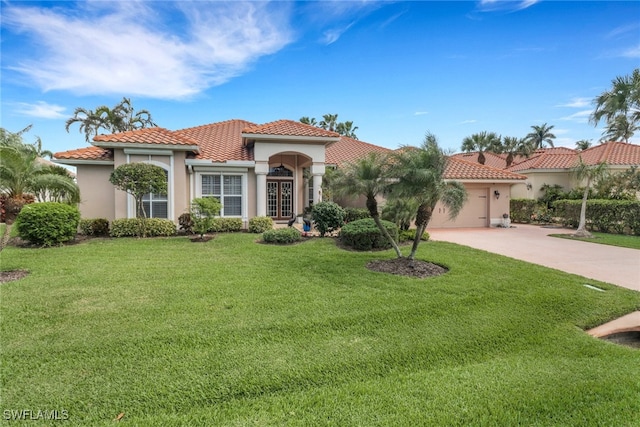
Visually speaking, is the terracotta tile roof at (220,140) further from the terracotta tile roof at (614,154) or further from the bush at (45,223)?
the terracotta tile roof at (614,154)

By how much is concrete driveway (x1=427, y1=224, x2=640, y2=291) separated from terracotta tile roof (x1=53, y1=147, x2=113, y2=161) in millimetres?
16513

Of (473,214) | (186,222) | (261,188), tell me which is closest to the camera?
(186,222)

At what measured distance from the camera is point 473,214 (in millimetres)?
20703

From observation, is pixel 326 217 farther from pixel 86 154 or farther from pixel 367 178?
pixel 86 154

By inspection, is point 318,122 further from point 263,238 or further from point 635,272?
point 635,272

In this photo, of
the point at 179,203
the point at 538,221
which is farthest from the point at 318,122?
the point at 179,203

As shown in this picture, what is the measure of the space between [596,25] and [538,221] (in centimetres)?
1435

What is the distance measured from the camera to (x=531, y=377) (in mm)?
3994

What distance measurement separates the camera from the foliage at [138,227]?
43.1ft

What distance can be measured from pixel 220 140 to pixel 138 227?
772cm

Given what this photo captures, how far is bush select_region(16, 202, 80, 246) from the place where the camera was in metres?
10.6

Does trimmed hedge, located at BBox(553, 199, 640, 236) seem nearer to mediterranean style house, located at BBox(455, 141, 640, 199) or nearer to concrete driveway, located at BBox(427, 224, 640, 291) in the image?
concrete driveway, located at BBox(427, 224, 640, 291)

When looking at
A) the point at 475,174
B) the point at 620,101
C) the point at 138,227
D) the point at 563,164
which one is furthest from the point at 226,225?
the point at 563,164

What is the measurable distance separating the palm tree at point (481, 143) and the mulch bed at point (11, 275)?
3803 cm
